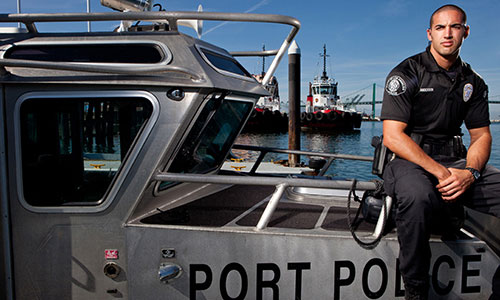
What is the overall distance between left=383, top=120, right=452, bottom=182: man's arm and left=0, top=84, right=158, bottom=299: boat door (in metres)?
1.51

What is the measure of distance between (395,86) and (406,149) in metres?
0.40

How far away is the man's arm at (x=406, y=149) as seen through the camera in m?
2.18

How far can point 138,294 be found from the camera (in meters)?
2.41

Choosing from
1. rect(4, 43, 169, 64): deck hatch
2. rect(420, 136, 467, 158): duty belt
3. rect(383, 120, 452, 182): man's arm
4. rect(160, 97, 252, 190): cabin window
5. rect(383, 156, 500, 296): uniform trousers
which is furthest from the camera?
rect(160, 97, 252, 190): cabin window

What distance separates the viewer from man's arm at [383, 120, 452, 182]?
218cm

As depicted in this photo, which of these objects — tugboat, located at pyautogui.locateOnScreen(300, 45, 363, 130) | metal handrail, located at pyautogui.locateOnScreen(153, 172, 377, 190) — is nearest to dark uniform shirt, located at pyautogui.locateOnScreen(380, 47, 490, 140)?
metal handrail, located at pyautogui.locateOnScreen(153, 172, 377, 190)

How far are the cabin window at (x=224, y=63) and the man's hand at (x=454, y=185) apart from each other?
5.73 feet

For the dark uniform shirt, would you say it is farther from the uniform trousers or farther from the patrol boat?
the patrol boat

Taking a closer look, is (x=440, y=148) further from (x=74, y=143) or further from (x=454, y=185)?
(x=74, y=143)

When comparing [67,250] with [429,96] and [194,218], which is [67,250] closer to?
[194,218]

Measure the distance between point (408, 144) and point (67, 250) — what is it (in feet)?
7.50

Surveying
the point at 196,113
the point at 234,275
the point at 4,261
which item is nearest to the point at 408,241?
the point at 234,275

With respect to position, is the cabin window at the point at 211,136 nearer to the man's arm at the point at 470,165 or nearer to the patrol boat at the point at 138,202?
the patrol boat at the point at 138,202

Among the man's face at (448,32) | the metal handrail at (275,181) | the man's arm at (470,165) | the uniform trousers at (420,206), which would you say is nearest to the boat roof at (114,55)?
the metal handrail at (275,181)
